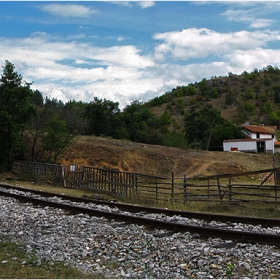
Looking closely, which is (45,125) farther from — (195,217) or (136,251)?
(136,251)

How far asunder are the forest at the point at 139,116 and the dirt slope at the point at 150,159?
262cm

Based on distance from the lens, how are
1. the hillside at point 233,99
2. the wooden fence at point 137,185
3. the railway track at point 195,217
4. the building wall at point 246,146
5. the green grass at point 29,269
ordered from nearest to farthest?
the green grass at point 29,269 < the railway track at point 195,217 < the wooden fence at point 137,185 < the building wall at point 246,146 < the hillside at point 233,99

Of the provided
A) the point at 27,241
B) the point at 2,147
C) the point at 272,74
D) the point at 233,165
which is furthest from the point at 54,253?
the point at 272,74

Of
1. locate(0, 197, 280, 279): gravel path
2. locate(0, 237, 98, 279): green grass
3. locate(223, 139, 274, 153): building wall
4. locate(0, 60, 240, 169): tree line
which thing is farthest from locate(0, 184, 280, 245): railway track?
locate(223, 139, 274, 153): building wall

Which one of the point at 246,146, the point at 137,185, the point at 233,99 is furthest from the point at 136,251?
the point at 233,99

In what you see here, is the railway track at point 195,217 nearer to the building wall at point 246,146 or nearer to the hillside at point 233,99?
the building wall at point 246,146

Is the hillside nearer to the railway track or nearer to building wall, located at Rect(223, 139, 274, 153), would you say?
building wall, located at Rect(223, 139, 274, 153)

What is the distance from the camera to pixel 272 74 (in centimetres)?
15325

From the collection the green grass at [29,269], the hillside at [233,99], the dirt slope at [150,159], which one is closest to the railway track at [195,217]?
the green grass at [29,269]

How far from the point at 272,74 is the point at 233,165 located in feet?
384

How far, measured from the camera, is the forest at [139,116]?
104 ft

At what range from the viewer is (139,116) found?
73.3 m

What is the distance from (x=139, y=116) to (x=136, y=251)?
216 feet

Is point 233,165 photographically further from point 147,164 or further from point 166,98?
point 166,98
